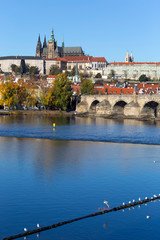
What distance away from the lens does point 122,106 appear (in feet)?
244

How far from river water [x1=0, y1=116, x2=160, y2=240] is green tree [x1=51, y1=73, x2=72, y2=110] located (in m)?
39.1

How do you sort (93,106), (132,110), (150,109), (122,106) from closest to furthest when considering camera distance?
(132,110) < (150,109) < (122,106) < (93,106)

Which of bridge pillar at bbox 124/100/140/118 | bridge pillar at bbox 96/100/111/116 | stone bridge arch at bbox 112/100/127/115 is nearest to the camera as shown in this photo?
bridge pillar at bbox 124/100/140/118

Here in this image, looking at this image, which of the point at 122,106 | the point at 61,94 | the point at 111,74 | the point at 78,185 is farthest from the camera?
the point at 111,74

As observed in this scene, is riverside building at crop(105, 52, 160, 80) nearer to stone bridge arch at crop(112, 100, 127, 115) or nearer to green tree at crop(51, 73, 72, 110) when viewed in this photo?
green tree at crop(51, 73, 72, 110)

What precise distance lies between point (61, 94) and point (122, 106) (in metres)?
9.99

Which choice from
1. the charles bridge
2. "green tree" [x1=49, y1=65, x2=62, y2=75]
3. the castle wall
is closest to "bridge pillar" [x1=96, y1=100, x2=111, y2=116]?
the charles bridge

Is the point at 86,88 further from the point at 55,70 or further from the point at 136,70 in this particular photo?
the point at 136,70

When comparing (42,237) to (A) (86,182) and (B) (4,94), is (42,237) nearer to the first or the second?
(A) (86,182)

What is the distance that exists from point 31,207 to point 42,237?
9.04 feet

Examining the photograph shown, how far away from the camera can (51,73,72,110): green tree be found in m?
76.2

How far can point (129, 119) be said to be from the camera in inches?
2618

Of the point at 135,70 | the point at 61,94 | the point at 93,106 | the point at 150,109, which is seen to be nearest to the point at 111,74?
the point at 135,70

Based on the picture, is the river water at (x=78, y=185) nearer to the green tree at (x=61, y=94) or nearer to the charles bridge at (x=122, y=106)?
the charles bridge at (x=122, y=106)
